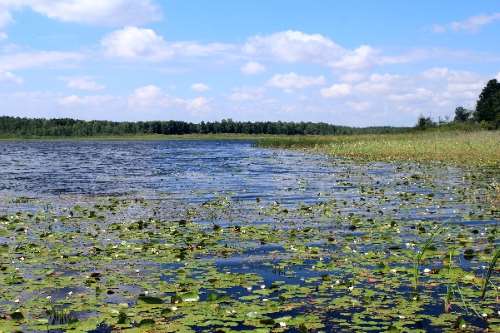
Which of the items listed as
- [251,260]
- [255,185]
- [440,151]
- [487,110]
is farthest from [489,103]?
[251,260]

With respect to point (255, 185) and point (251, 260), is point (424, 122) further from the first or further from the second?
point (251, 260)

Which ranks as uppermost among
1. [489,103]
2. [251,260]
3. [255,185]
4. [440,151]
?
[489,103]

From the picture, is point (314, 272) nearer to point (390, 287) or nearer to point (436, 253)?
point (390, 287)

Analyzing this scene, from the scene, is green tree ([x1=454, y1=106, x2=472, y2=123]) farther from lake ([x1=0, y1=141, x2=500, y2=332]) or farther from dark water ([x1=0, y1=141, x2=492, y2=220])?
lake ([x1=0, y1=141, x2=500, y2=332])

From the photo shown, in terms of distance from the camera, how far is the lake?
8992mm

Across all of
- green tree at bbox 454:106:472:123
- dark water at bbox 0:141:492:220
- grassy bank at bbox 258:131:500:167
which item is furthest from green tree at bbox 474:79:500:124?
dark water at bbox 0:141:492:220

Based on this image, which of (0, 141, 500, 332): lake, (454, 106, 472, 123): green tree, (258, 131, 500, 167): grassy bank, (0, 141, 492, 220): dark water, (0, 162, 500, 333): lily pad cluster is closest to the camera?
(0, 162, 500, 333): lily pad cluster

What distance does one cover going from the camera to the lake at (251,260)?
29.5ft

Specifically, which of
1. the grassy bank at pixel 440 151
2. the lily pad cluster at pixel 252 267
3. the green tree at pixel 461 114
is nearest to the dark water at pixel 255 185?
the lily pad cluster at pixel 252 267

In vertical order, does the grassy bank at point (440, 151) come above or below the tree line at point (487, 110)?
below

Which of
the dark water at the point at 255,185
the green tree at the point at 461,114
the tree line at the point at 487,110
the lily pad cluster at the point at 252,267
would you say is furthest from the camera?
the green tree at the point at 461,114

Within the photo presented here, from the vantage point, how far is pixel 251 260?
525 inches

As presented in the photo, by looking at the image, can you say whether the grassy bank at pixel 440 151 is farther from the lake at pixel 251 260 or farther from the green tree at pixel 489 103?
the green tree at pixel 489 103

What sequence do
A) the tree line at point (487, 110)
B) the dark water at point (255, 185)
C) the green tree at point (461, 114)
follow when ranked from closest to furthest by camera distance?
the dark water at point (255, 185)
the tree line at point (487, 110)
the green tree at point (461, 114)
